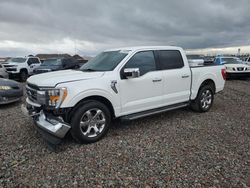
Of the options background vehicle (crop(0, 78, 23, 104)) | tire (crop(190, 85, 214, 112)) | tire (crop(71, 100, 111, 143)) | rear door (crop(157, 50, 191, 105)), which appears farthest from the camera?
background vehicle (crop(0, 78, 23, 104))

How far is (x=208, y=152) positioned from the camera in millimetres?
3406

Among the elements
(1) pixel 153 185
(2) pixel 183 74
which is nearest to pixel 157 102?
(2) pixel 183 74

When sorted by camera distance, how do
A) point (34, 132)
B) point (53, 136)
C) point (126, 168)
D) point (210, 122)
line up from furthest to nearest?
point (210, 122) < point (34, 132) < point (53, 136) < point (126, 168)

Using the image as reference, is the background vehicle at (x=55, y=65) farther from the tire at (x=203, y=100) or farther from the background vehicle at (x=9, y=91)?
the tire at (x=203, y=100)

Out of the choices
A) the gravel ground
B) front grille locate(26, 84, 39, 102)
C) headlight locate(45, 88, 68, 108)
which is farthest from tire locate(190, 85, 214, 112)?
front grille locate(26, 84, 39, 102)

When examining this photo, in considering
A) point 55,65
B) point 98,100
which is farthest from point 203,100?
point 55,65

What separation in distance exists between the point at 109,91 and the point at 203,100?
319 cm

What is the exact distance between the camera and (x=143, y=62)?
438 centimetres

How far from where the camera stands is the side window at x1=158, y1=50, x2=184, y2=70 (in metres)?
4.68

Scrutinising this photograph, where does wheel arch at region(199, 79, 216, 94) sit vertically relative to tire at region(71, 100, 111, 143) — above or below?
above

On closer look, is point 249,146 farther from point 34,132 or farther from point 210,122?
point 34,132

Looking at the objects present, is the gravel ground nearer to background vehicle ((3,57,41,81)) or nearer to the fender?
the fender

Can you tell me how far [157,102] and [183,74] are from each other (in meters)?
1.09

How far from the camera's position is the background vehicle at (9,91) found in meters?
6.00
